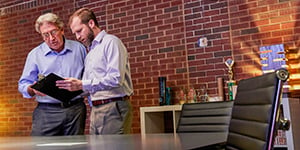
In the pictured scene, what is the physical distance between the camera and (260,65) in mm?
3939

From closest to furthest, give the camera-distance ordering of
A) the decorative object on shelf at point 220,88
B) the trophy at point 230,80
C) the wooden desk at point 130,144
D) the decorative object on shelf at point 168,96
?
the wooden desk at point 130,144, the trophy at point 230,80, the decorative object on shelf at point 220,88, the decorative object on shelf at point 168,96

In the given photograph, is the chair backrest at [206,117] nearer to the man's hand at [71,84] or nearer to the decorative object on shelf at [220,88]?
the man's hand at [71,84]

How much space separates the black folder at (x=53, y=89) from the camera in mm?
2533

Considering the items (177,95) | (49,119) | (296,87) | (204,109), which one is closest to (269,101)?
(204,109)

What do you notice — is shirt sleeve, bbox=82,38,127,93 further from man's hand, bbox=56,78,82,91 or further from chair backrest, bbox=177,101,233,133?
chair backrest, bbox=177,101,233,133

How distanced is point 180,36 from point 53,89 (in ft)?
7.35

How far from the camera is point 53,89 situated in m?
2.60

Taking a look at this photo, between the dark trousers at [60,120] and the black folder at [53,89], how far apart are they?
0.10 meters

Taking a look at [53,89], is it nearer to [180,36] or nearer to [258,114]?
[258,114]

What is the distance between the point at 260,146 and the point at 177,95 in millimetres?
3304

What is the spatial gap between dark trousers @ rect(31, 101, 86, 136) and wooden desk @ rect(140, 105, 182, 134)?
143 centimetres

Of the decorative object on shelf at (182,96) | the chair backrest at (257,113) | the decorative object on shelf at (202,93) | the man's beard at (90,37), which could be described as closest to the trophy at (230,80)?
the decorative object on shelf at (202,93)

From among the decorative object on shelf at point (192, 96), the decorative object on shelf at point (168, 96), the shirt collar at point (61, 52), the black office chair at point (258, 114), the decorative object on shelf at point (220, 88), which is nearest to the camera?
the black office chair at point (258, 114)

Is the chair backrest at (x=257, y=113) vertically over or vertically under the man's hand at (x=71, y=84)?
under
